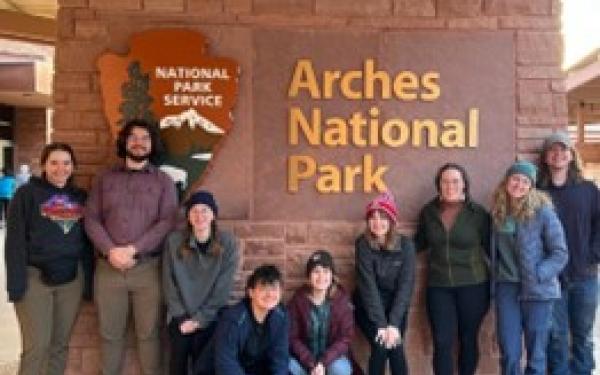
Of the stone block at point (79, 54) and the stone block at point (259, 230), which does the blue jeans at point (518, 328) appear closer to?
the stone block at point (259, 230)

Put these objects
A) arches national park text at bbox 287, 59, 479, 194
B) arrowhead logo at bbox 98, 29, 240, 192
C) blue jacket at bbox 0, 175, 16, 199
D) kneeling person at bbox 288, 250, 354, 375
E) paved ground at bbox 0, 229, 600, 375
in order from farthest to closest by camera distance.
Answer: blue jacket at bbox 0, 175, 16, 199, paved ground at bbox 0, 229, 600, 375, arches national park text at bbox 287, 59, 479, 194, arrowhead logo at bbox 98, 29, 240, 192, kneeling person at bbox 288, 250, 354, 375

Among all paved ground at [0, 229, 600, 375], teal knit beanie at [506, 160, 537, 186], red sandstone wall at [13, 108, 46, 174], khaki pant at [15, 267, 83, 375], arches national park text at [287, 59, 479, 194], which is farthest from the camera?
red sandstone wall at [13, 108, 46, 174]

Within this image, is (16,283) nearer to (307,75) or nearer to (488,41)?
(307,75)

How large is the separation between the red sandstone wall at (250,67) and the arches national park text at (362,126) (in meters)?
0.27

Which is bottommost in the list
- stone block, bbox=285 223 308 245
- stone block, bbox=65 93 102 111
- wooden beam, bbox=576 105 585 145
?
stone block, bbox=285 223 308 245

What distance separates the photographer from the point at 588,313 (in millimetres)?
4887

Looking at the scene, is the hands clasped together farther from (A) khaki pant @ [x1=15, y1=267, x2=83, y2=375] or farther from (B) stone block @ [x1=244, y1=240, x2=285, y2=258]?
(A) khaki pant @ [x1=15, y1=267, x2=83, y2=375]

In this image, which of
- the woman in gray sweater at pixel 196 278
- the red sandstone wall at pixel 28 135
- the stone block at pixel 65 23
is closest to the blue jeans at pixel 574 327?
the woman in gray sweater at pixel 196 278

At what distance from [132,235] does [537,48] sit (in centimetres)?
283

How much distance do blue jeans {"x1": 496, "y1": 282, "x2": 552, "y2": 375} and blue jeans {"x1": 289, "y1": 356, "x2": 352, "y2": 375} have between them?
3.11ft

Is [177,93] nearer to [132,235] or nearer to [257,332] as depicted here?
[132,235]

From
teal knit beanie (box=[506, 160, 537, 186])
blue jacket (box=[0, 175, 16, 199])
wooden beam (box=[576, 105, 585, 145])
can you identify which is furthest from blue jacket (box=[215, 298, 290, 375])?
blue jacket (box=[0, 175, 16, 199])

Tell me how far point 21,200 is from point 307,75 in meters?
1.89

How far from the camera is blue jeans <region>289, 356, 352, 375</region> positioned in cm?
449
